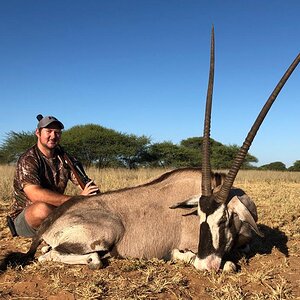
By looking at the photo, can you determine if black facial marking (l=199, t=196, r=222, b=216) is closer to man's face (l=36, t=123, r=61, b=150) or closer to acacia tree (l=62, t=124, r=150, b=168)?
man's face (l=36, t=123, r=61, b=150)

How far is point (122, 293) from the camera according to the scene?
3180 millimetres

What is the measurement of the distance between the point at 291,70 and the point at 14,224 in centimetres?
377

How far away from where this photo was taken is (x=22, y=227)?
5.21m

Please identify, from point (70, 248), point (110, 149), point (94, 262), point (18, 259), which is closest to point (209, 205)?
point (94, 262)

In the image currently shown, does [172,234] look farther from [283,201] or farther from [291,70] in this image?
[283,201]

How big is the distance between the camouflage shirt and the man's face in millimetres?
141

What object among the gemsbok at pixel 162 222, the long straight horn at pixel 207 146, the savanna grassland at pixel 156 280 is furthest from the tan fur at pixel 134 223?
the long straight horn at pixel 207 146

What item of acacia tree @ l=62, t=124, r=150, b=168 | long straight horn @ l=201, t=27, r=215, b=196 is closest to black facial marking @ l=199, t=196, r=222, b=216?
long straight horn @ l=201, t=27, r=215, b=196

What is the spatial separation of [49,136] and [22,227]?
1.18 metres

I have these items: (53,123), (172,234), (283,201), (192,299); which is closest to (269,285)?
(192,299)

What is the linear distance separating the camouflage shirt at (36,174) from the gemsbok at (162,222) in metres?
0.88

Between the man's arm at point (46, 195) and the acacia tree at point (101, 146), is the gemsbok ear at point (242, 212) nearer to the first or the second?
the man's arm at point (46, 195)

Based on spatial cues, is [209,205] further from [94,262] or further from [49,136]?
[49,136]

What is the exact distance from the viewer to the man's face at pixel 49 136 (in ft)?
17.4
